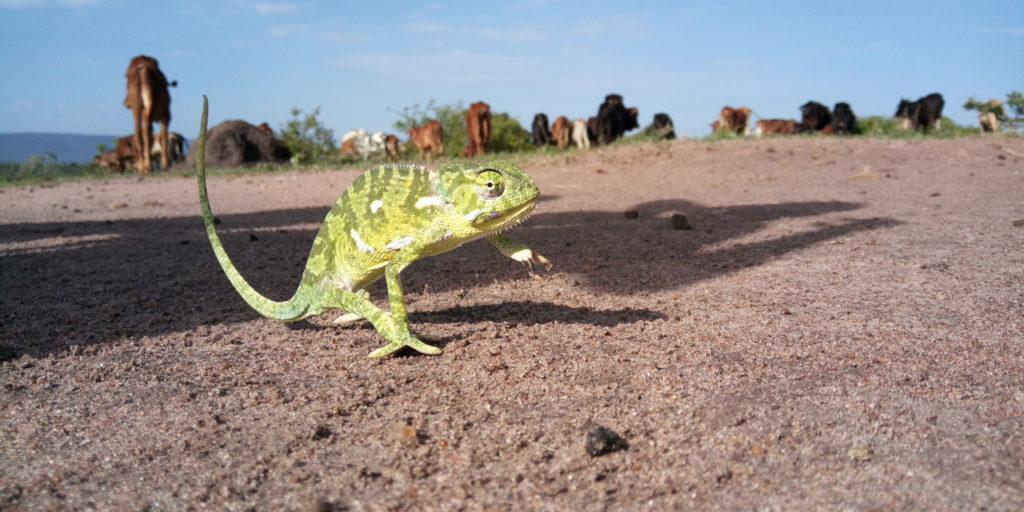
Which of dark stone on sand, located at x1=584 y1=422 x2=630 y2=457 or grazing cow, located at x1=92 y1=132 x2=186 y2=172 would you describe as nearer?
dark stone on sand, located at x1=584 y1=422 x2=630 y2=457

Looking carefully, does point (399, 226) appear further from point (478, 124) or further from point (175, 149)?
point (175, 149)

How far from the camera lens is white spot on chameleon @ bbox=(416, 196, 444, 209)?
133 inches

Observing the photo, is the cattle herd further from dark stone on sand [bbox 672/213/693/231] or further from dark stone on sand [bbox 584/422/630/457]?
dark stone on sand [bbox 584/422/630/457]

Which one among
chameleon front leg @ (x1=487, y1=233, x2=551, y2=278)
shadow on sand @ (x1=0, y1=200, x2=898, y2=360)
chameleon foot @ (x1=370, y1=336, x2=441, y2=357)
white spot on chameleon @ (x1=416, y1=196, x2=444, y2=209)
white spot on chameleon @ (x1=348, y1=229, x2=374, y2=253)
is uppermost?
white spot on chameleon @ (x1=416, y1=196, x2=444, y2=209)

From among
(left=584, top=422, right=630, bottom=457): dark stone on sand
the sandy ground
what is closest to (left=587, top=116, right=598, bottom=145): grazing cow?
the sandy ground

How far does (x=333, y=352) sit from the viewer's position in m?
3.75

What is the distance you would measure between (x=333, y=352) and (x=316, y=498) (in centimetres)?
159

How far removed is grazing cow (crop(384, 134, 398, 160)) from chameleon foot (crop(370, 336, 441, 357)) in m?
23.1

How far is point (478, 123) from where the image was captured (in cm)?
2159

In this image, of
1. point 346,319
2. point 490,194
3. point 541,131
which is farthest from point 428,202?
point 541,131

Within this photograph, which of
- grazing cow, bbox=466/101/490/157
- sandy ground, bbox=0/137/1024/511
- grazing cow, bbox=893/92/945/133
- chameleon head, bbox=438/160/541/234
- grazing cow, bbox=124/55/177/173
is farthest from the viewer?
grazing cow, bbox=466/101/490/157

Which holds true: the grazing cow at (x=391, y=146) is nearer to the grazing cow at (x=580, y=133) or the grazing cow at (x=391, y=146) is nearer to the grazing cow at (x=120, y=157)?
the grazing cow at (x=580, y=133)

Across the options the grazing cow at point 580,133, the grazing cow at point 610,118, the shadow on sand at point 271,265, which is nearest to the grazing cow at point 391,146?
the grazing cow at point 580,133

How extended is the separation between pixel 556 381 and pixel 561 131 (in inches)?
901
